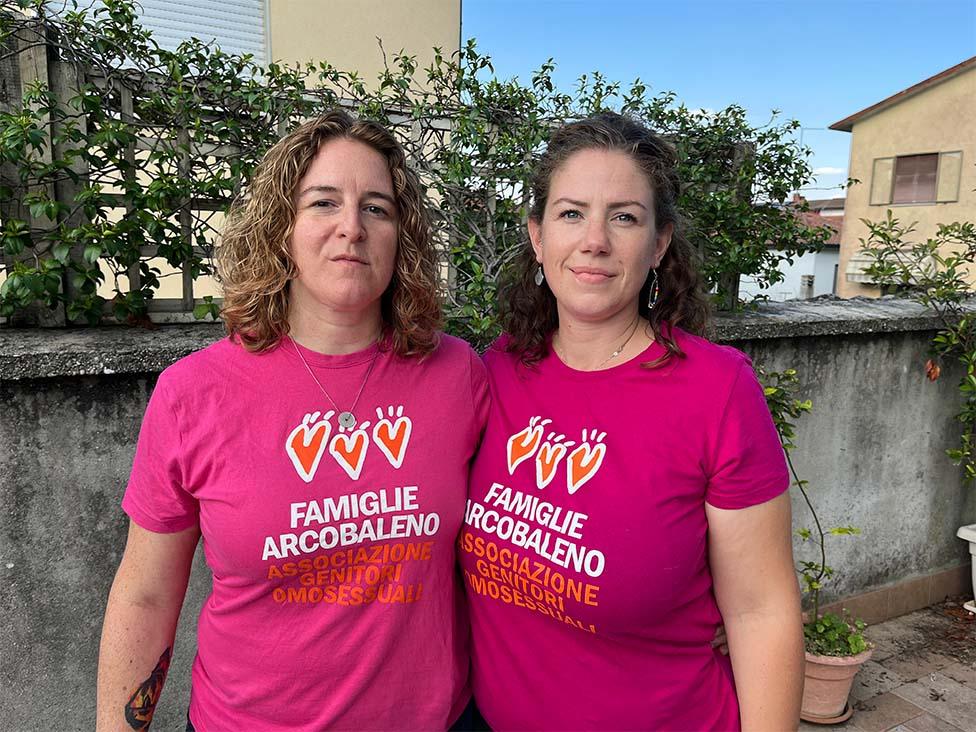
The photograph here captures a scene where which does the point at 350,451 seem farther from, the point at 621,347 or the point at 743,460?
the point at 743,460

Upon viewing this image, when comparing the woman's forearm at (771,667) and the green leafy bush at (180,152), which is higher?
the green leafy bush at (180,152)

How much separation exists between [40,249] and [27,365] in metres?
0.51

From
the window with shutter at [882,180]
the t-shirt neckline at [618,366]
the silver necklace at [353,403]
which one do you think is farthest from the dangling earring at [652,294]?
the window with shutter at [882,180]

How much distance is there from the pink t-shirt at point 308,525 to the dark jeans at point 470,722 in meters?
0.13

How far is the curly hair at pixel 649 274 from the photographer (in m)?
1.76

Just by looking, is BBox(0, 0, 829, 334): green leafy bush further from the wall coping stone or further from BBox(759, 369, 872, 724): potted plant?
BBox(759, 369, 872, 724): potted plant

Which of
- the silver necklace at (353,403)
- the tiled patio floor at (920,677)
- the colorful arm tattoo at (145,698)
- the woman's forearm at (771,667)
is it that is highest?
the silver necklace at (353,403)

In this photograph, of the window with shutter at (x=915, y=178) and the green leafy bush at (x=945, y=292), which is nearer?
the green leafy bush at (x=945, y=292)

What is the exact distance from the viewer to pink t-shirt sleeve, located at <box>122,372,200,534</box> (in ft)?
5.13

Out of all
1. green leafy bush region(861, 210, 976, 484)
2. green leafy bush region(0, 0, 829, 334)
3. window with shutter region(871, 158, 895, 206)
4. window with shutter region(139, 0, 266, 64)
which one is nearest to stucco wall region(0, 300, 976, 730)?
green leafy bush region(0, 0, 829, 334)

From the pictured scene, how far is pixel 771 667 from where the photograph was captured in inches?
63.7

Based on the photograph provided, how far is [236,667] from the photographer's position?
5.32 feet

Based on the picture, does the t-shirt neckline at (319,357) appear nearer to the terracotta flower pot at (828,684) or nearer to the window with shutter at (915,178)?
the terracotta flower pot at (828,684)

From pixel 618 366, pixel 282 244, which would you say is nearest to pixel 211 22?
pixel 282 244
